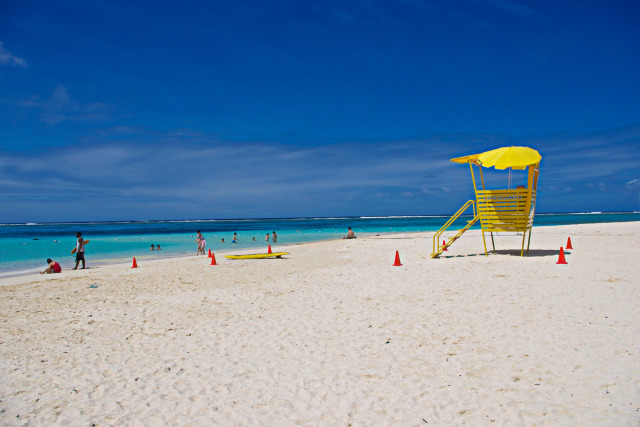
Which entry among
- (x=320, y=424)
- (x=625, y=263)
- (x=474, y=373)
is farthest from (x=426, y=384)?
(x=625, y=263)

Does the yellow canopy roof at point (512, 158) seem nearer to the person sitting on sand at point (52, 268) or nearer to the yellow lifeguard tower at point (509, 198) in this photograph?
the yellow lifeguard tower at point (509, 198)

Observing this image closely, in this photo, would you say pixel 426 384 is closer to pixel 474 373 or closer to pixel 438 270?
pixel 474 373

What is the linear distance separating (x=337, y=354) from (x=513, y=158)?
36.3ft

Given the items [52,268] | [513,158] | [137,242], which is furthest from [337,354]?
[137,242]

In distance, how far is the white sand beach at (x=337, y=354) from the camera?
3979 millimetres

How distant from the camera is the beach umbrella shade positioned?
43.2ft

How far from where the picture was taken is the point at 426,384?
446cm

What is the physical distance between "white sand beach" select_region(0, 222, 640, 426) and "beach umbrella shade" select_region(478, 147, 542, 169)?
4422 millimetres

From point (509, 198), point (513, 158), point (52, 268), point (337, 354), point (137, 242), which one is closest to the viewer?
point (337, 354)

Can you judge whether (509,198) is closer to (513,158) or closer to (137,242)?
(513,158)

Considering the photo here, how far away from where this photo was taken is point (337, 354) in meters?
5.50

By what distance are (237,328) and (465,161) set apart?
11.7 m

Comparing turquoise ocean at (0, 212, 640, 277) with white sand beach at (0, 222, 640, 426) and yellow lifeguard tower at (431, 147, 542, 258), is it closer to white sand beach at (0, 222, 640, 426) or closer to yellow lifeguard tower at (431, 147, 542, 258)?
yellow lifeguard tower at (431, 147, 542, 258)

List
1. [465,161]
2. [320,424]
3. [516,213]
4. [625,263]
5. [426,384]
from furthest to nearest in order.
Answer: [465,161], [516,213], [625,263], [426,384], [320,424]
